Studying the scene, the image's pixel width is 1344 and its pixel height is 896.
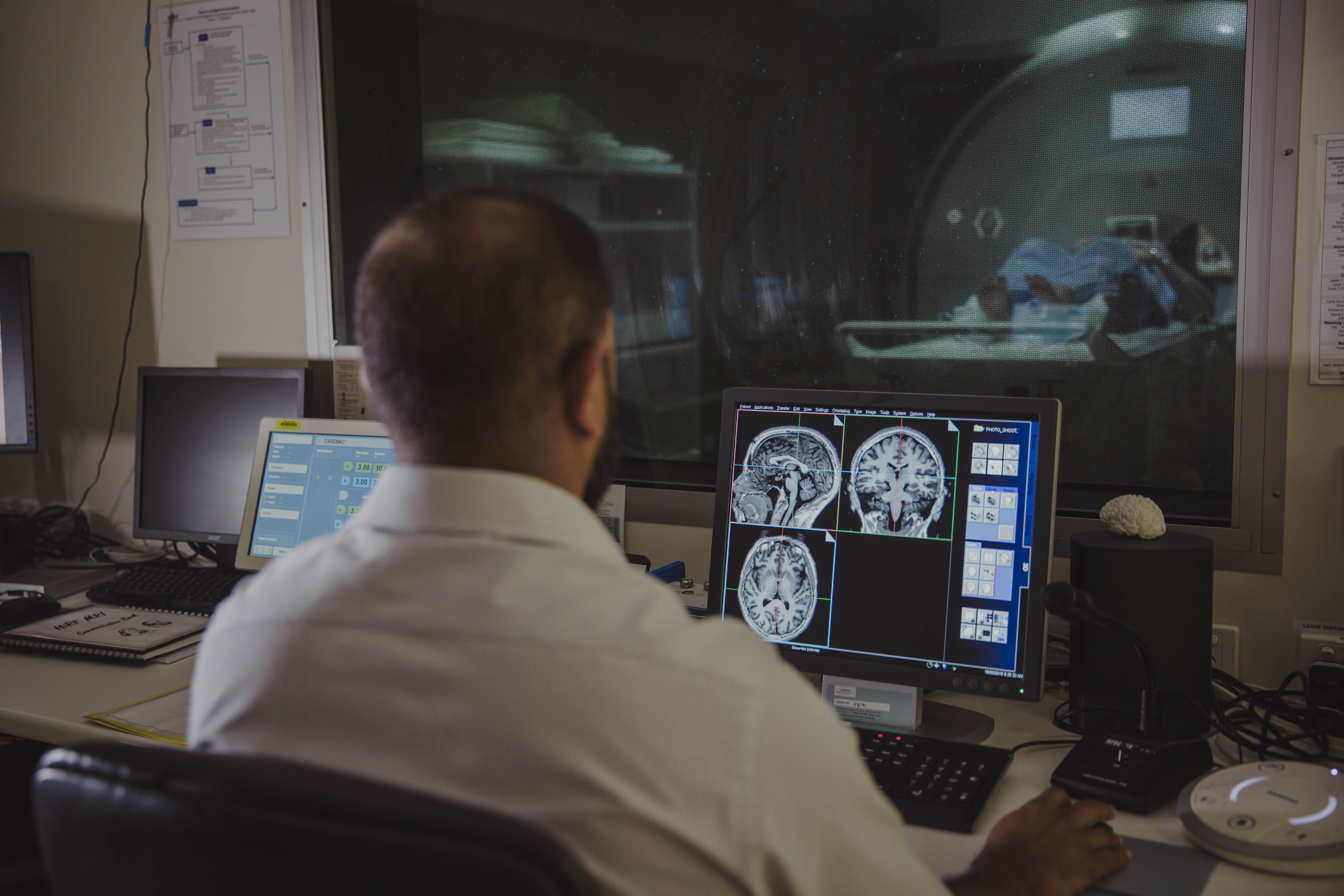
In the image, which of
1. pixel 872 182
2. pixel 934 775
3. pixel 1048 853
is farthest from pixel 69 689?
pixel 872 182

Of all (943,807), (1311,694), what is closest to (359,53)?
(943,807)

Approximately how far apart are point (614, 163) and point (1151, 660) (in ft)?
4.22

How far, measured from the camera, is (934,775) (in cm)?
117

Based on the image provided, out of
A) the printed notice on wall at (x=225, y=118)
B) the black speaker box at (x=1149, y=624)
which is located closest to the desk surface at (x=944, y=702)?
the black speaker box at (x=1149, y=624)

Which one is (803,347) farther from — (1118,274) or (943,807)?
(943,807)

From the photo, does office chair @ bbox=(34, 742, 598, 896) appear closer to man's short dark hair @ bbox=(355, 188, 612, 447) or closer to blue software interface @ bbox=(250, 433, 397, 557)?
man's short dark hair @ bbox=(355, 188, 612, 447)

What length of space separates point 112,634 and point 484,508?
4.32 feet

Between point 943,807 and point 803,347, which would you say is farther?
point 803,347

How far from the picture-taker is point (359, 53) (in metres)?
2.17

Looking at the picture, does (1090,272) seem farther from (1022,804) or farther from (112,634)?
(112,634)

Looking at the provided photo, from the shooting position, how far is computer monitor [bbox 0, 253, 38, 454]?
2195mm

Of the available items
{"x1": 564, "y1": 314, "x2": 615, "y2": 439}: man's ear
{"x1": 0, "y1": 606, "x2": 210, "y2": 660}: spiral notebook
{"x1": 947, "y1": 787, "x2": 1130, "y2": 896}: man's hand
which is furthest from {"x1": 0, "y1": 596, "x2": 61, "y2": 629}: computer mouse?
{"x1": 947, "y1": 787, "x2": 1130, "y2": 896}: man's hand

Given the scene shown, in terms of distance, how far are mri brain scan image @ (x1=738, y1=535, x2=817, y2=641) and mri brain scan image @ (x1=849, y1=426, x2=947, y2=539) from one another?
0.11 m

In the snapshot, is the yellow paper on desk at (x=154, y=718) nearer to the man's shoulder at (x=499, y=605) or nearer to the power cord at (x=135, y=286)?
the man's shoulder at (x=499, y=605)
